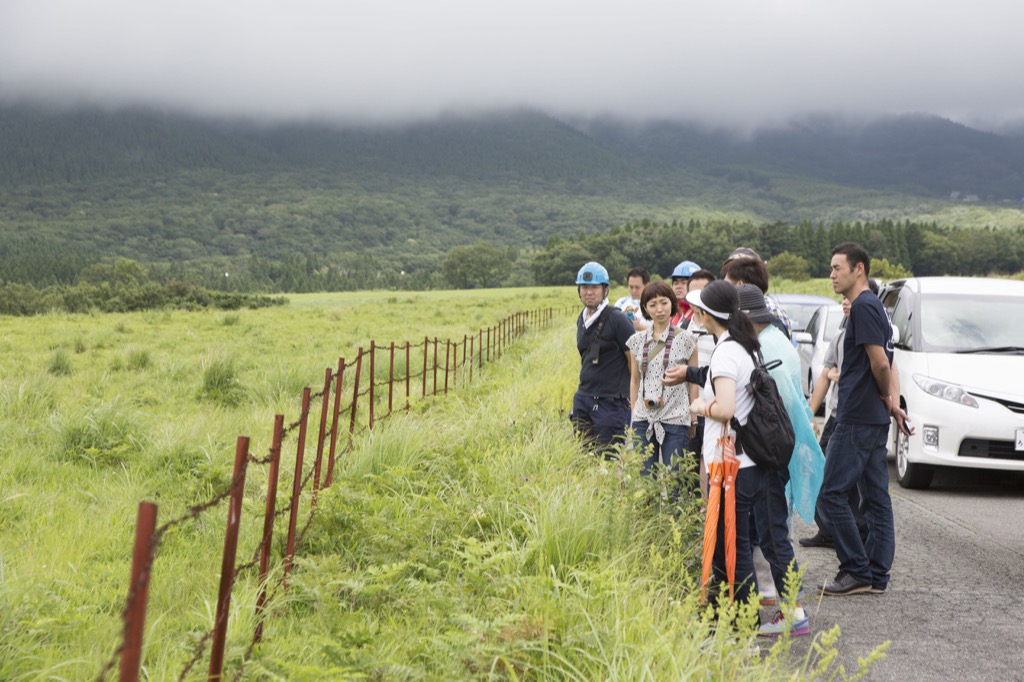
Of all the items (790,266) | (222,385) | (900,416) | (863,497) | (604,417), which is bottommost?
(790,266)

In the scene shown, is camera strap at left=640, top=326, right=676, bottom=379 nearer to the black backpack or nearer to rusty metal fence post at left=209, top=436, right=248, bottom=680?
the black backpack

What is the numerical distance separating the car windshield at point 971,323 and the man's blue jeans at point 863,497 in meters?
3.26

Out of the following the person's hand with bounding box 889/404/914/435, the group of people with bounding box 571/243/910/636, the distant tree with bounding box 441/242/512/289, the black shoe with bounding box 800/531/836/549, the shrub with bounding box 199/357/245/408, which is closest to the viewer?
the group of people with bounding box 571/243/910/636

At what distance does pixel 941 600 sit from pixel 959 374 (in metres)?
3.39

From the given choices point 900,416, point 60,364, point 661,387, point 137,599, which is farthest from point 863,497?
point 60,364

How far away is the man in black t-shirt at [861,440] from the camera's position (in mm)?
5605

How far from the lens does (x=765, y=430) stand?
4.70 m

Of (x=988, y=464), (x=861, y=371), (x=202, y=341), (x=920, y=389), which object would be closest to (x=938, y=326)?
(x=920, y=389)

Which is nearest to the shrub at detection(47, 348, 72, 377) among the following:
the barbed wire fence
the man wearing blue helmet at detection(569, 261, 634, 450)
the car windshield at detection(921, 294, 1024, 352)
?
the barbed wire fence

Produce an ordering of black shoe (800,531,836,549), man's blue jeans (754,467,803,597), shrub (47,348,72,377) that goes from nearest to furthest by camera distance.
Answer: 1. man's blue jeans (754,467,803,597)
2. black shoe (800,531,836,549)
3. shrub (47,348,72,377)

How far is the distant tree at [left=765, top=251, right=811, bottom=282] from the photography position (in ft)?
327

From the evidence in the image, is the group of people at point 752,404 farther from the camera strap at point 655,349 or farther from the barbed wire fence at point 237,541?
the barbed wire fence at point 237,541

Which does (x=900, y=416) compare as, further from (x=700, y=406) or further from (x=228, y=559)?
(x=228, y=559)

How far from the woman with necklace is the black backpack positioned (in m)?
1.46
